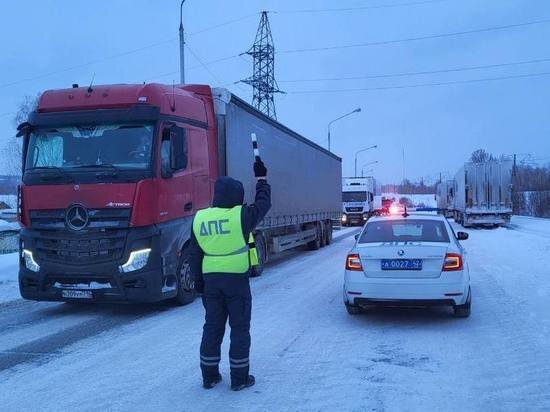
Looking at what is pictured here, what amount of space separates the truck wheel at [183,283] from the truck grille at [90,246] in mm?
1251

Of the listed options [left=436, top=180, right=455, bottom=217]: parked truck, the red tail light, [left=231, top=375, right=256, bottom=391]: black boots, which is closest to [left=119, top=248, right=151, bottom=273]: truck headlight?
the red tail light

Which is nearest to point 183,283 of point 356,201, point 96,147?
point 96,147

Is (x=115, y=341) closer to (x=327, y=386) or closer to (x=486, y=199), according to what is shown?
(x=327, y=386)

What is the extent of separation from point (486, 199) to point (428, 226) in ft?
89.2

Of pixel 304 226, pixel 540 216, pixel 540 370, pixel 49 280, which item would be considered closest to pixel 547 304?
pixel 540 370

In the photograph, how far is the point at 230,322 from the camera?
5.19m

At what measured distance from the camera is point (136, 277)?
827cm

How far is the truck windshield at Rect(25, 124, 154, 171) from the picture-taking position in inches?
332

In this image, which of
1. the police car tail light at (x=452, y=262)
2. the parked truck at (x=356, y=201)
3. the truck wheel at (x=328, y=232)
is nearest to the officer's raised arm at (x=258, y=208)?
the police car tail light at (x=452, y=262)

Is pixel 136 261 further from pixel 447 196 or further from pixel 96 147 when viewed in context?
pixel 447 196

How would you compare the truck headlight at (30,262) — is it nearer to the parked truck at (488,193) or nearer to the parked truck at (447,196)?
the parked truck at (488,193)

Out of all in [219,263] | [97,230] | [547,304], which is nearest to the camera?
[219,263]

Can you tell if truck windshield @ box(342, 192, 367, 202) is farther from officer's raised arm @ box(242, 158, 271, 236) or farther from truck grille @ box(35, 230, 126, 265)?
officer's raised arm @ box(242, 158, 271, 236)

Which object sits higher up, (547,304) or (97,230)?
(97,230)
